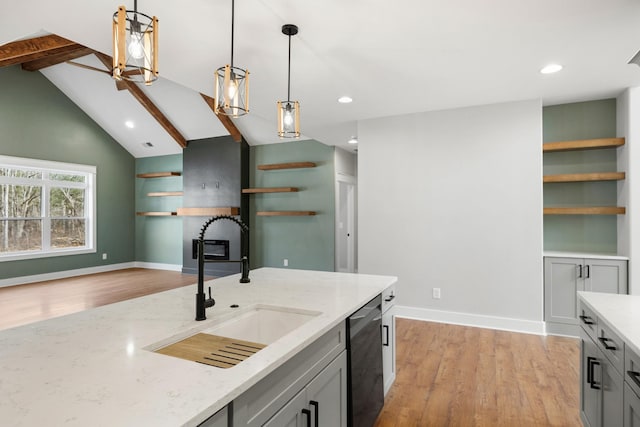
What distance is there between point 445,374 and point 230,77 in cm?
277

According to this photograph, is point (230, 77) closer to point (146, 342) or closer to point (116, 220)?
point (146, 342)

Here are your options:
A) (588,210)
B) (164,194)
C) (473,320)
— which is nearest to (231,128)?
(164,194)

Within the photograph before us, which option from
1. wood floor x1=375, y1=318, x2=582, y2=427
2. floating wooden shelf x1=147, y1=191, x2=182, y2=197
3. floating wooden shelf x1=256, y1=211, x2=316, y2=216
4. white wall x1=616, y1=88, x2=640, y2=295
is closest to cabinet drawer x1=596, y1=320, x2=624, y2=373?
wood floor x1=375, y1=318, x2=582, y2=427

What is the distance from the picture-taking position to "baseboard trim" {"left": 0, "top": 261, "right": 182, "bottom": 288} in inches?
259

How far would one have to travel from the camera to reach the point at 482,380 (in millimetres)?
2848

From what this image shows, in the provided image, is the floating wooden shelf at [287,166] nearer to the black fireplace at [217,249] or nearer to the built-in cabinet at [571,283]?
the black fireplace at [217,249]

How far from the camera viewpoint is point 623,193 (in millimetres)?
3816

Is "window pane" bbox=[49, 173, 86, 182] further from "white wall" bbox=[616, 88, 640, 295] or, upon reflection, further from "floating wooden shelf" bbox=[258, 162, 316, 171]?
"white wall" bbox=[616, 88, 640, 295]

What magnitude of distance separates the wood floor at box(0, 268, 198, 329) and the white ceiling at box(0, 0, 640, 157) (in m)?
3.66

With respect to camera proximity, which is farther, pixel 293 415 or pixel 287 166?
pixel 287 166

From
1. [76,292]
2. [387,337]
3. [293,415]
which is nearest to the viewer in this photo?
[293,415]

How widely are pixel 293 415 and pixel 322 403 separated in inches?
10.4

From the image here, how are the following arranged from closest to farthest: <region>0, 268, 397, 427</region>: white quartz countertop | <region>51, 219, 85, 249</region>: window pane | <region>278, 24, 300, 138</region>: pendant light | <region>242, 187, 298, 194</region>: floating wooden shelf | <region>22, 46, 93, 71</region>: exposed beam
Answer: <region>0, 268, 397, 427</region>: white quartz countertop, <region>278, 24, 300, 138</region>: pendant light, <region>22, 46, 93, 71</region>: exposed beam, <region>242, 187, 298, 194</region>: floating wooden shelf, <region>51, 219, 85, 249</region>: window pane

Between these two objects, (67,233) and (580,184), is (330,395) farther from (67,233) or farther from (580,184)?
(67,233)
